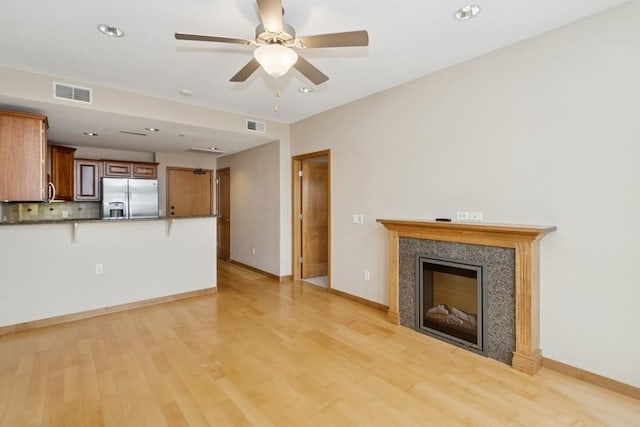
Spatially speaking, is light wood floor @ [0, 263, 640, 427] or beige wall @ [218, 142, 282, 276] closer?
light wood floor @ [0, 263, 640, 427]

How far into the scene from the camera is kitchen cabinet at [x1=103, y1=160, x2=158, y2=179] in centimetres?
603

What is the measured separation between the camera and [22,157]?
3252 mm

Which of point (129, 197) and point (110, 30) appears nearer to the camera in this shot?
point (110, 30)

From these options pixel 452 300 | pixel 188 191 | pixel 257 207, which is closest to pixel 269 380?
pixel 452 300

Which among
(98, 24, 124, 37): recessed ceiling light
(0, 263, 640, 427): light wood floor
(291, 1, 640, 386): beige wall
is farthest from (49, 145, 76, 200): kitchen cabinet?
(291, 1, 640, 386): beige wall

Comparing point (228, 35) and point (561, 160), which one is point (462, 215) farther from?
point (228, 35)

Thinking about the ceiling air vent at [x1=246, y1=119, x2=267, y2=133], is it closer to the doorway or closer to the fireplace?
the doorway

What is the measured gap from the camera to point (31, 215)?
5.67m

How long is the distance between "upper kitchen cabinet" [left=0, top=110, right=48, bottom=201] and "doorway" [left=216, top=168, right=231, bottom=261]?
3.72 metres

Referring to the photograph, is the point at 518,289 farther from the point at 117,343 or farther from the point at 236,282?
the point at 236,282

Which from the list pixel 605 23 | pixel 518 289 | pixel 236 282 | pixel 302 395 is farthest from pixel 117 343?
pixel 605 23

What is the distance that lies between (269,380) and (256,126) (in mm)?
3673

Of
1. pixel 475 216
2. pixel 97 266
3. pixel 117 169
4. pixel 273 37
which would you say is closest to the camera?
pixel 273 37

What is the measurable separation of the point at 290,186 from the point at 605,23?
4.14m
